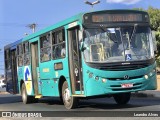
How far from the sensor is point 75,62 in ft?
48.8

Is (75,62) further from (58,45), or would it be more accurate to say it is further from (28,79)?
(28,79)

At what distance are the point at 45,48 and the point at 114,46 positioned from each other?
4.26 metres

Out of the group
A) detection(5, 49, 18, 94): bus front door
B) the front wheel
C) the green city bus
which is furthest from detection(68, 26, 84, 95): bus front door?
detection(5, 49, 18, 94): bus front door

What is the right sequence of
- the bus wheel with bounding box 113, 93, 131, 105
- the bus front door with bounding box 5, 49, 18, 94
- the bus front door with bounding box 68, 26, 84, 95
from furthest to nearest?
the bus front door with bounding box 5, 49, 18, 94 < the bus wheel with bounding box 113, 93, 131, 105 < the bus front door with bounding box 68, 26, 84, 95

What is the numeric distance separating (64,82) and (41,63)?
2.75 metres

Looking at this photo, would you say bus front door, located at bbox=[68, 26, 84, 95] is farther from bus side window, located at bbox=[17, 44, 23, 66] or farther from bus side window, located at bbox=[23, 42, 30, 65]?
bus side window, located at bbox=[17, 44, 23, 66]

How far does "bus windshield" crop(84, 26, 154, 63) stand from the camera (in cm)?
1401

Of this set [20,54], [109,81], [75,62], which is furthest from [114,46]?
[20,54]

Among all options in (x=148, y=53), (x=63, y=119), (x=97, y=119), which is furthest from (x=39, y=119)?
(x=148, y=53)

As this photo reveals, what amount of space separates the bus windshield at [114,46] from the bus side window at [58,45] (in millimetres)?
1679

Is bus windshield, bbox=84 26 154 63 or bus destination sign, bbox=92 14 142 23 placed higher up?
bus destination sign, bbox=92 14 142 23

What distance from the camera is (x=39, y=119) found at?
522 inches

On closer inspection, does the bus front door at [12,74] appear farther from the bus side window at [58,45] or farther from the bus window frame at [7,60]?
the bus side window at [58,45]

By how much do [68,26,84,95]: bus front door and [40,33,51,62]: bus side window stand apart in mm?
2149
